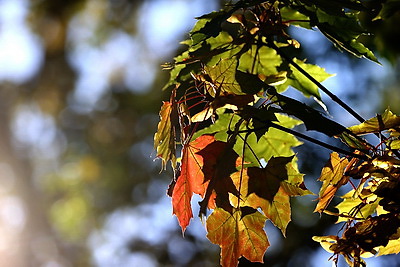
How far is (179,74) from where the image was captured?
0.80 m

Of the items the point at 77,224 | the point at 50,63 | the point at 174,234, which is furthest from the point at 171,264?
the point at 50,63

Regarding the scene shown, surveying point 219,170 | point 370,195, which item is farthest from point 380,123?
point 219,170

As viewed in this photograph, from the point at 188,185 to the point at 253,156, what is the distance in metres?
0.14

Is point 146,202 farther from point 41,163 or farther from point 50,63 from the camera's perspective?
A: point 50,63

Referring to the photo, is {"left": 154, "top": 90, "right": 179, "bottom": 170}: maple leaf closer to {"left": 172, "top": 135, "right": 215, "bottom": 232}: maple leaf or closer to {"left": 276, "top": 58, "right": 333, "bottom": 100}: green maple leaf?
{"left": 172, "top": 135, "right": 215, "bottom": 232}: maple leaf

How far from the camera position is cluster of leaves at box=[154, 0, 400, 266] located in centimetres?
60

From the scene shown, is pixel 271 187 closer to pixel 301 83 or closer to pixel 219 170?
pixel 219 170

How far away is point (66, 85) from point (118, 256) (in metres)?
2.84

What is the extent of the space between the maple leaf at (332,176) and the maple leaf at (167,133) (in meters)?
0.21

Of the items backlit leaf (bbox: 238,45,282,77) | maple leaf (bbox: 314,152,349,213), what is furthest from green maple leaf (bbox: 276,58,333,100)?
maple leaf (bbox: 314,152,349,213)

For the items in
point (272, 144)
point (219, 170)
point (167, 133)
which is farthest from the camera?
point (272, 144)

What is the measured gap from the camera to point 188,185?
69 centimetres

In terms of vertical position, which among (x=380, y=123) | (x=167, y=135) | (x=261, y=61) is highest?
(x=261, y=61)

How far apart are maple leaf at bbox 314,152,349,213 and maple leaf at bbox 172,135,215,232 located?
0.16 m
